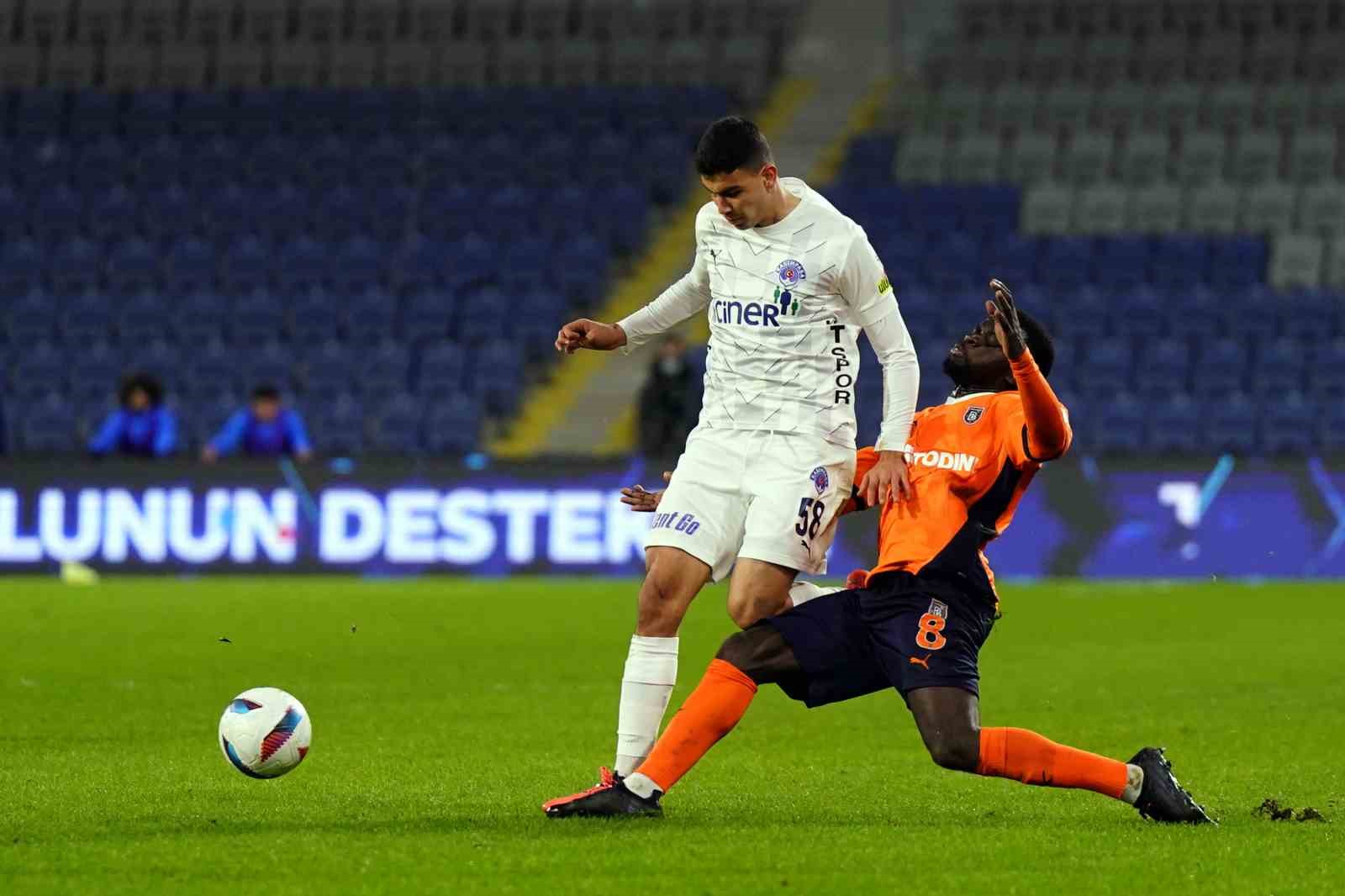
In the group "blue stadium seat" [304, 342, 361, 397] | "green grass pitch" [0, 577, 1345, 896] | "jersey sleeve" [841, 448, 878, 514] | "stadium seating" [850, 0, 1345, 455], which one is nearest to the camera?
"green grass pitch" [0, 577, 1345, 896]

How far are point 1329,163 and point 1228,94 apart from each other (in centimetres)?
159

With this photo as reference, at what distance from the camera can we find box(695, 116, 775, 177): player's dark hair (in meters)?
5.80

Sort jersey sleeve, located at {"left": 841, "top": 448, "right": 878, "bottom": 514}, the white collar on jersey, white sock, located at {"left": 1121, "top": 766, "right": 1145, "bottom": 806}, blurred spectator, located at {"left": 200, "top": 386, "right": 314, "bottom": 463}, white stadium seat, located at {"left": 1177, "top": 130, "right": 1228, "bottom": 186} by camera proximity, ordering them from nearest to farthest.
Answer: white sock, located at {"left": 1121, "top": 766, "right": 1145, "bottom": 806} → the white collar on jersey → jersey sleeve, located at {"left": 841, "top": 448, "right": 878, "bottom": 514} → blurred spectator, located at {"left": 200, "top": 386, "right": 314, "bottom": 463} → white stadium seat, located at {"left": 1177, "top": 130, "right": 1228, "bottom": 186}

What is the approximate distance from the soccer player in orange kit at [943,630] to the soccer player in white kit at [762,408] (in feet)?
0.42

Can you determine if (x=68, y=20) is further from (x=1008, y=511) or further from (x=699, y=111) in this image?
(x=1008, y=511)

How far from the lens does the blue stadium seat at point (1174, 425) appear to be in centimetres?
1934

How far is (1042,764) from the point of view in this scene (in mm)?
5523

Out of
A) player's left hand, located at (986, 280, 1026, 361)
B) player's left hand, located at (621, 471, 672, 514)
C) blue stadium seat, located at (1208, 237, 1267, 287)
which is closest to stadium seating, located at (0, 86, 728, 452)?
blue stadium seat, located at (1208, 237, 1267, 287)

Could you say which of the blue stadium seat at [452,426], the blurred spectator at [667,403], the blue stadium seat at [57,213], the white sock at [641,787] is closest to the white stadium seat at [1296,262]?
the blurred spectator at [667,403]

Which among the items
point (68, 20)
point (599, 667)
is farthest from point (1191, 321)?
point (68, 20)

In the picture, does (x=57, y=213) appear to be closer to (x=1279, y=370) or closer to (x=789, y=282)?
(x=1279, y=370)

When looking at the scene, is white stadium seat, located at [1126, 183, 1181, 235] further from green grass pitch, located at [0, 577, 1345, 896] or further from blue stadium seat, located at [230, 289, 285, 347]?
green grass pitch, located at [0, 577, 1345, 896]

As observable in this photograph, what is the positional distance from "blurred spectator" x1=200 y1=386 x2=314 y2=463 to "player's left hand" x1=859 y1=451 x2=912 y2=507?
11.2 metres

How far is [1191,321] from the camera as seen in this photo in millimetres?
20656
